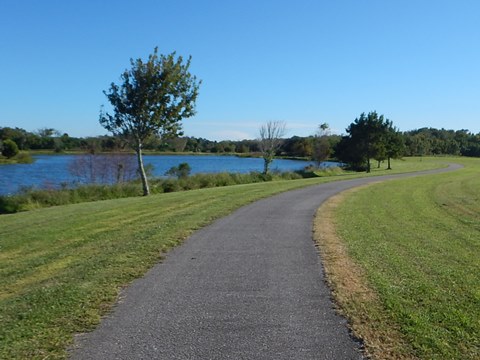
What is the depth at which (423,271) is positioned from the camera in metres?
6.68

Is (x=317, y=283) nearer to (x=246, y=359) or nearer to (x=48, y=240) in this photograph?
(x=246, y=359)

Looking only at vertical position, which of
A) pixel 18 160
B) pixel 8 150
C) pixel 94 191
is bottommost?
pixel 94 191

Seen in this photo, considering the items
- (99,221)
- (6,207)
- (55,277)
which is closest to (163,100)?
(6,207)

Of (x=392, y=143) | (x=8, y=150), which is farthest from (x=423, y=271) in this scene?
(x=8, y=150)

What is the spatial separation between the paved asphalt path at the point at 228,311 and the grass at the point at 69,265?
30 centimetres

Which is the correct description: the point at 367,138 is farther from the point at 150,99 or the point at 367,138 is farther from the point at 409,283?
the point at 409,283

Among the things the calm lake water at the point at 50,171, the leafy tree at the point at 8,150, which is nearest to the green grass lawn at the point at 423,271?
the calm lake water at the point at 50,171

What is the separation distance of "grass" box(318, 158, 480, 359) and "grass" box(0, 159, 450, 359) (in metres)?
2.81

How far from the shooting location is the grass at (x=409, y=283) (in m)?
4.09

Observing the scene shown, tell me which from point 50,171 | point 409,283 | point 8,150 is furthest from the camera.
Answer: point 8,150

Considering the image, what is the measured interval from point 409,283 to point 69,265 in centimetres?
510

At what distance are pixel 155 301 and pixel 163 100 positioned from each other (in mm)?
19946

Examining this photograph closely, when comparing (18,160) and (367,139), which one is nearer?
(367,139)

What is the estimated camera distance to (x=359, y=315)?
186 inches
